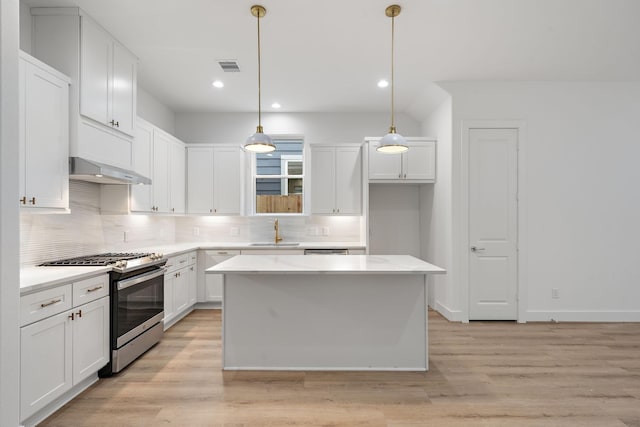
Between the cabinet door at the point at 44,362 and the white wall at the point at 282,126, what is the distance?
141 inches

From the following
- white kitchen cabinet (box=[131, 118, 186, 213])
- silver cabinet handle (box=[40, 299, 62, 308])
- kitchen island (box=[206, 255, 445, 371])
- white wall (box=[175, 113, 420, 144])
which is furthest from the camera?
white wall (box=[175, 113, 420, 144])

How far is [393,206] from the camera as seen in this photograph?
5.10 meters

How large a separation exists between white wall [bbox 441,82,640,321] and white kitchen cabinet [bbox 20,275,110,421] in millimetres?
3689

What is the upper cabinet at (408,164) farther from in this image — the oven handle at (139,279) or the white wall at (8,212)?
the white wall at (8,212)

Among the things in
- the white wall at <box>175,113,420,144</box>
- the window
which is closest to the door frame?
the white wall at <box>175,113,420,144</box>

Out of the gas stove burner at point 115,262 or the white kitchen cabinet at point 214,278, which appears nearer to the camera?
the gas stove burner at point 115,262

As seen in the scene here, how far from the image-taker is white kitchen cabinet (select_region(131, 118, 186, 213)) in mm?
3643

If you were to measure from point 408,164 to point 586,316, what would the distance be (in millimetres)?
2879

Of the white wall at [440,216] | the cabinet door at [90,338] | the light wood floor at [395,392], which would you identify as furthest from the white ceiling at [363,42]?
the light wood floor at [395,392]

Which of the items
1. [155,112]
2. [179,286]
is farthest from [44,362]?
[155,112]

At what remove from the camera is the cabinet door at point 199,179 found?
484cm

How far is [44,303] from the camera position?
2.01 metres

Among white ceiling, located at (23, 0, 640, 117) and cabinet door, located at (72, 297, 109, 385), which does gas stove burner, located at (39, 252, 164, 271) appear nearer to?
cabinet door, located at (72, 297, 109, 385)

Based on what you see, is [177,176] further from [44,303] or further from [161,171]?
[44,303]
